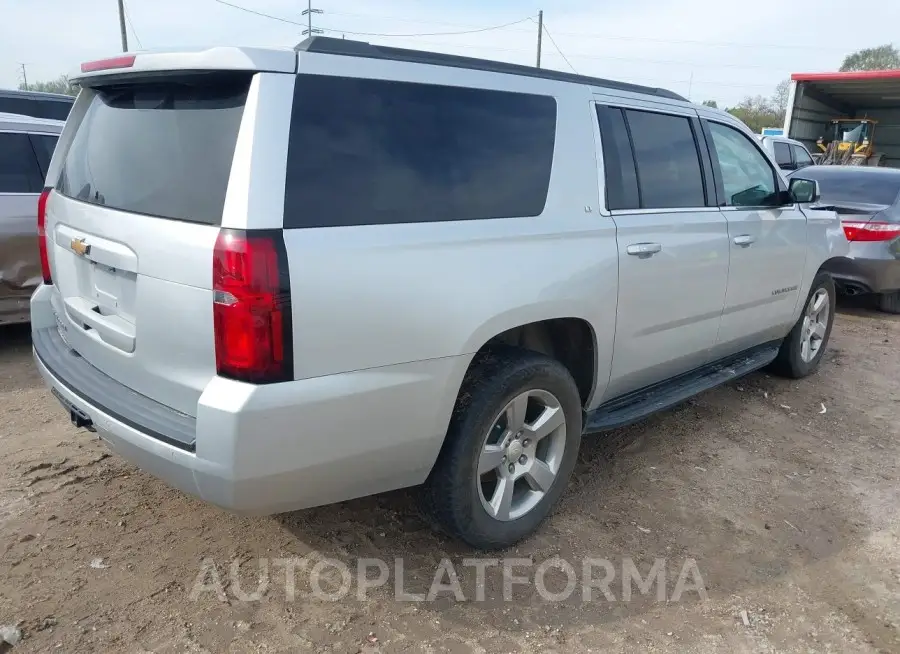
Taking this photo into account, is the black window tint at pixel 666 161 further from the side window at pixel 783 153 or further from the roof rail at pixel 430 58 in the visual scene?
the side window at pixel 783 153

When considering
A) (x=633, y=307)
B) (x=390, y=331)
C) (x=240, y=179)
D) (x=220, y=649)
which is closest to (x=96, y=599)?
(x=220, y=649)

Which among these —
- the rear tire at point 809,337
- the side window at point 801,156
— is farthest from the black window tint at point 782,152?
the rear tire at point 809,337

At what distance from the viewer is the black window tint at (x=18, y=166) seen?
5.30m

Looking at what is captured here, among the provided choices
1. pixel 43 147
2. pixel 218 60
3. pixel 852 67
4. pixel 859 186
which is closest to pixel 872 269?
pixel 859 186

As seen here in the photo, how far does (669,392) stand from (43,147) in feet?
16.4

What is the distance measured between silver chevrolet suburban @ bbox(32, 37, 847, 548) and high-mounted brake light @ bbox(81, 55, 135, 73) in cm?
1

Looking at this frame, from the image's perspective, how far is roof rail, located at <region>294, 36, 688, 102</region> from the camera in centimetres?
233

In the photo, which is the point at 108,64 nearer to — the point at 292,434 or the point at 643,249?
the point at 292,434

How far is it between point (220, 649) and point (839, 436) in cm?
391

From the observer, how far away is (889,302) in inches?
313

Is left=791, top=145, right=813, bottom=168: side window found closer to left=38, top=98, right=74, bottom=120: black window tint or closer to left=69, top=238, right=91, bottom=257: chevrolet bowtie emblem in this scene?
left=38, top=98, right=74, bottom=120: black window tint

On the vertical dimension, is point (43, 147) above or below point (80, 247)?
above

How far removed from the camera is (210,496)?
2264 millimetres

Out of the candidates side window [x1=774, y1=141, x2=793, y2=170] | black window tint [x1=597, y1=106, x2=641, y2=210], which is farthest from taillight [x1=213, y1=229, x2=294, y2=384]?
side window [x1=774, y1=141, x2=793, y2=170]
